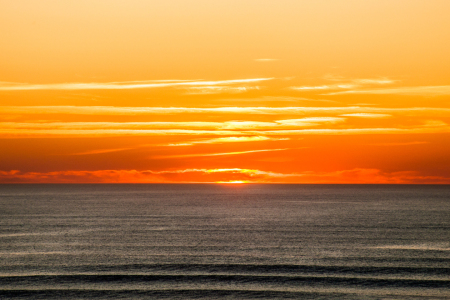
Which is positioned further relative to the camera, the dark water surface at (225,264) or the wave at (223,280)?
the wave at (223,280)

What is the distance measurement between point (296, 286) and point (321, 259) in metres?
13.5

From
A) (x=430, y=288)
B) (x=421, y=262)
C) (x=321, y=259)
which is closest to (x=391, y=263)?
(x=421, y=262)

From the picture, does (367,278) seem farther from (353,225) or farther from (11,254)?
(353,225)

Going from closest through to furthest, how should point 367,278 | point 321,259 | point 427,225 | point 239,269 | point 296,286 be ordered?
point 296,286 < point 367,278 < point 239,269 < point 321,259 < point 427,225

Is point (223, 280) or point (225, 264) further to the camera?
point (225, 264)

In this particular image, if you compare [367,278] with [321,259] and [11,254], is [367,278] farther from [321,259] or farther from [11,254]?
[11,254]

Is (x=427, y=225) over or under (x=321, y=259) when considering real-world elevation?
under

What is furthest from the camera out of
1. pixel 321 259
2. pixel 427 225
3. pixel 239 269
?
pixel 427 225

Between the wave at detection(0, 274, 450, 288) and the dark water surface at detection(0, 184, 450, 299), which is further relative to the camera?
the wave at detection(0, 274, 450, 288)

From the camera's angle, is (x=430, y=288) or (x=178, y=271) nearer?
(x=430, y=288)

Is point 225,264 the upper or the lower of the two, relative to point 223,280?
lower

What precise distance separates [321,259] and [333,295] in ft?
52.8

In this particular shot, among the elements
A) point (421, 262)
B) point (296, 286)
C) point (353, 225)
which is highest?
point (296, 286)

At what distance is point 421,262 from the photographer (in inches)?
2253
